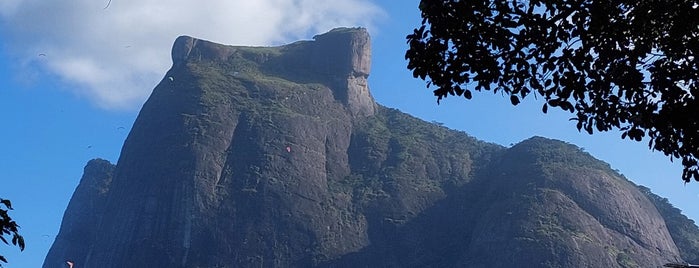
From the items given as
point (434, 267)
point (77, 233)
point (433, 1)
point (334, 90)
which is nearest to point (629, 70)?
point (433, 1)

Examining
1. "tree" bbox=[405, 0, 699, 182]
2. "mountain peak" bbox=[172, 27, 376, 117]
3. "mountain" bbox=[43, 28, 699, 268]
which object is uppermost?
"mountain peak" bbox=[172, 27, 376, 117]

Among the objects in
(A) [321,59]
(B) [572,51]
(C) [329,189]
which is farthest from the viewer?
(A) [321,59]

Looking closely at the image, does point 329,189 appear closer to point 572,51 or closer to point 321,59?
point 321,59

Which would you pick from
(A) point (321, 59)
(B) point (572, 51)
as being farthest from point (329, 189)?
(B) point (572, 51)

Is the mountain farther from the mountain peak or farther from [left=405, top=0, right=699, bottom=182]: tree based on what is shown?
[left=405, top=0, right=699, bottom=182]: tree

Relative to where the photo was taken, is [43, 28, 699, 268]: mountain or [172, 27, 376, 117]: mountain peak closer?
[43, 28, 699, 268]: mountain

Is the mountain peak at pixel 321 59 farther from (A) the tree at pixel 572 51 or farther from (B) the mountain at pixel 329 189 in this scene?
(A) the tree at pixel 572 51

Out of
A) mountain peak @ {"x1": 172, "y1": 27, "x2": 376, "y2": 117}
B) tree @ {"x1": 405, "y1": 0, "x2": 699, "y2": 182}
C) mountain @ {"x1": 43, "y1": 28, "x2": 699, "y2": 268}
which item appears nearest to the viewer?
tree @ {"x1": 405, "y1": 0, "x2": 699, "y2": 182}

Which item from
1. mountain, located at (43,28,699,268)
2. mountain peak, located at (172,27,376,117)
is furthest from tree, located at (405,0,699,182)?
mountain peak, located at (172,27,376,117)
